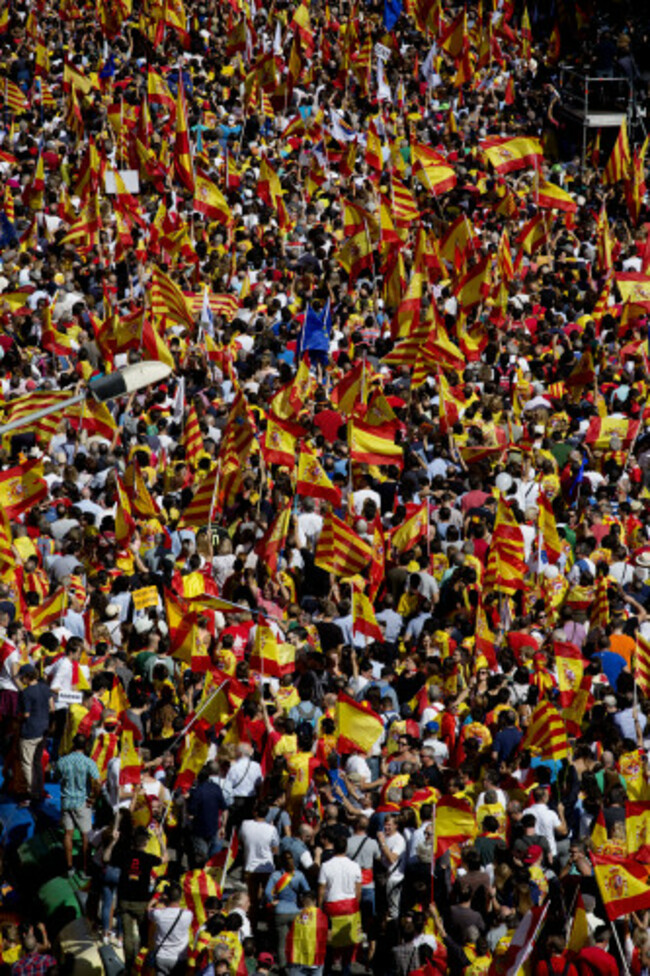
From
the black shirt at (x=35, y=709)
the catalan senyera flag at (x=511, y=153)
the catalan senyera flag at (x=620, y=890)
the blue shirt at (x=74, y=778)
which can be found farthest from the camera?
the catalan senyera flag at (x=511, y=153)

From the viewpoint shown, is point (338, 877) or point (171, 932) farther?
point (338, 877)

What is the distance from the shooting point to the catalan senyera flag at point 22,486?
18.8 metres

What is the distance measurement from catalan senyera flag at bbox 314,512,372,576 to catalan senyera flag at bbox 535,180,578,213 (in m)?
10.9

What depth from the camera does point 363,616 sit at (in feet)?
55.3

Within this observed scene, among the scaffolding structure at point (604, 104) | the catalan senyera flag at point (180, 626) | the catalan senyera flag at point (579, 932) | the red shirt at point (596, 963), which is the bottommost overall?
the scaffolding structure at point (604, 104)

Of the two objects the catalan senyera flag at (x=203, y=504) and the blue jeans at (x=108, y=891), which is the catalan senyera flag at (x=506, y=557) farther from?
the blue jeans at (x=108, y=891)

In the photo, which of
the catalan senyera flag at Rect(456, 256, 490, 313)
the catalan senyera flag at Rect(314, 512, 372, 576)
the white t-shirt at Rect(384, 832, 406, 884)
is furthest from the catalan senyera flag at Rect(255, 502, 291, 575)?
the catalan senyera flag at Rect(456, 256, 490, 313)

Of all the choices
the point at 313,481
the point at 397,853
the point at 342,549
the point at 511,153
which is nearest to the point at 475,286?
the point at 511,153

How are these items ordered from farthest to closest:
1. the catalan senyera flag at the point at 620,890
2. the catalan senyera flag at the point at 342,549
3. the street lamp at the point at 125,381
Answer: the catalan senyera flag at the point at 342,549 < the street lamp at the point at 125,381 < the catalan senyera flag at the point at 620,890

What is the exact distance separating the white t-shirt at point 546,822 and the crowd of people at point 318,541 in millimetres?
51

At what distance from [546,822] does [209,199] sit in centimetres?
1423

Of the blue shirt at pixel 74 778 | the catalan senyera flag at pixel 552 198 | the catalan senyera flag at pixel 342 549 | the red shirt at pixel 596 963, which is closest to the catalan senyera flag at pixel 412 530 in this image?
the catalan senyera flag at pixel 342 549

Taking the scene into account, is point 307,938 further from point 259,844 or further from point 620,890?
point 620,890

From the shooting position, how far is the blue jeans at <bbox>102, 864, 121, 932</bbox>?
47.1 feet
